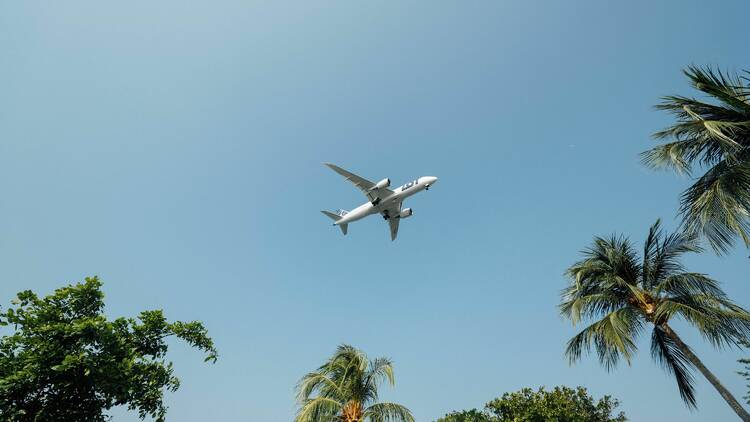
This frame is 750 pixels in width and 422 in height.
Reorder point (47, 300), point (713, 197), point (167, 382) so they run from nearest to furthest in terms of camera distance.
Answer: point (713, 197) < point (47, 300) < point (167, 382)

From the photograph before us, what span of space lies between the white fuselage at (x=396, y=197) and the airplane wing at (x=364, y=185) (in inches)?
23.3

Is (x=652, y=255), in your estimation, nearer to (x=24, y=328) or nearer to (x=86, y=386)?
(x=86, y=386)

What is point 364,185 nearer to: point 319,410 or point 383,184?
point 383,184

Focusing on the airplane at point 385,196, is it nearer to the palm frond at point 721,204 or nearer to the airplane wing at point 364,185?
the airplane wing at point 364,185

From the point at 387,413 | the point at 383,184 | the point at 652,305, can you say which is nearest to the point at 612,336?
the point at 652,305

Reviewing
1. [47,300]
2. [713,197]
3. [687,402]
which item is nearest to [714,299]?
[687,402]

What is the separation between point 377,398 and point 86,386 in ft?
44.0

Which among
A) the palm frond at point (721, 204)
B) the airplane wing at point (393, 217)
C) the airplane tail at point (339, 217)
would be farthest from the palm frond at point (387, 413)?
the airplane tail at point (339, 217)

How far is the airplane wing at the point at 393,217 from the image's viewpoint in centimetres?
3519

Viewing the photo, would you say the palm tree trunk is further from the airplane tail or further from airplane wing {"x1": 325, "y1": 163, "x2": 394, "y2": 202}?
the airplane tail

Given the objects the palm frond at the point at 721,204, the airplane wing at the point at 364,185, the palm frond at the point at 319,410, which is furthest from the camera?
the airplane wing at the point at 364,185

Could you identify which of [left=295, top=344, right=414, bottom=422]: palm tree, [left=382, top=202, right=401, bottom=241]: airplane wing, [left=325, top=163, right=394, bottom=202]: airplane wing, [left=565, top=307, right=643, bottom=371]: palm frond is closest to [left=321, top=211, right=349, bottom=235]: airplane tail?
[left=382, top=202, right=401, bottom=241]: airplane wing

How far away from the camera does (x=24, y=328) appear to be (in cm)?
1192

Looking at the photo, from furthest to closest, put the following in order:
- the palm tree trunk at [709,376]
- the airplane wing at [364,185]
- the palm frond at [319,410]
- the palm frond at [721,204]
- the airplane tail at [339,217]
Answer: the airplane tail at [339,217], the airplane wing at [364,185], the palm frond at [319,410], the palm tree trunk at [709,376], the palm frond at [721,204]
